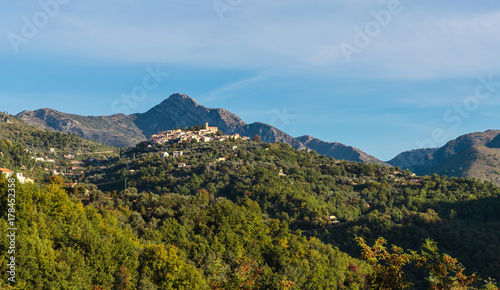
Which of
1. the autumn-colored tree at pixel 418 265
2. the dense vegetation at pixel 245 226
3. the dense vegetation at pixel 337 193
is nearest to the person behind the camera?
the autumn-colored tree at pixel 418 265

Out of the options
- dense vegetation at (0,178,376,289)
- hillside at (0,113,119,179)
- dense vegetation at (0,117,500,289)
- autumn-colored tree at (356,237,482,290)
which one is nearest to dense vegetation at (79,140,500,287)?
dense vegetation at (0,117,500,289)

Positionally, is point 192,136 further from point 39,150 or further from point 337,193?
point 337,193

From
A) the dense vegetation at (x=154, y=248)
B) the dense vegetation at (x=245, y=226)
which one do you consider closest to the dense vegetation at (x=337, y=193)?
the dense vegetation at (x=245, y=226)

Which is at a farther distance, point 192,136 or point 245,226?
point 192,136

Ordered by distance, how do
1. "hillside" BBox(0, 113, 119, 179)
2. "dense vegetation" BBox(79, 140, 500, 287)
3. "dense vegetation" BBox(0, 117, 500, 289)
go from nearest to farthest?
1. "dense vegetation" BBox(0, 117, 500, 289)
2. "dense vegetation" BBox(79, 140, 500, 287)
3. "hillside" BBox(0, 113, 119, 179)

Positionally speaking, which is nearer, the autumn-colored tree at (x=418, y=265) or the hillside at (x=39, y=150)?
the autumn-colored tree at (x=418, y=265)

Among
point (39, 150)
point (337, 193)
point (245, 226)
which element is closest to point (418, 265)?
point (245, 226)

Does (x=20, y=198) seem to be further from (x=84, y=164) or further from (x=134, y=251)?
(x=84, y=164)

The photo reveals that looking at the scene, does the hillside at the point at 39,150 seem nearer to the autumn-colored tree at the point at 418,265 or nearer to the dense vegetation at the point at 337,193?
the dense vegetation at the point at 337,193

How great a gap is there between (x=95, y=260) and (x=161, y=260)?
5.10 m

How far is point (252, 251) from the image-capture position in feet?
155

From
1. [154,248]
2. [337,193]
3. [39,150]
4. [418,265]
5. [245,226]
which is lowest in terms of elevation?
[154,248]

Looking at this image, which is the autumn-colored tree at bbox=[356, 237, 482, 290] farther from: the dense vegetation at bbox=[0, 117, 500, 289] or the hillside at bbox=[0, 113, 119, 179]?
the hillside at bbox=[0, 113, 119, 179]

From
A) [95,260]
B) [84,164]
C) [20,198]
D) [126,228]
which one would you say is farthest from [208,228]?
[84,164]
